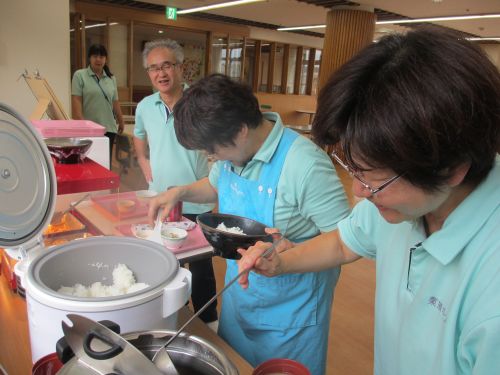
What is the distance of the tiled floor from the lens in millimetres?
2125

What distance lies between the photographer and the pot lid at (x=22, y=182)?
2.93 ft

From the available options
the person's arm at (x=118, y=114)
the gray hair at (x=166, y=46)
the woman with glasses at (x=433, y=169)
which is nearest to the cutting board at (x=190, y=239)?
the woman with glasses at (x=433, y=169)

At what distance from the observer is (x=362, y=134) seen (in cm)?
58

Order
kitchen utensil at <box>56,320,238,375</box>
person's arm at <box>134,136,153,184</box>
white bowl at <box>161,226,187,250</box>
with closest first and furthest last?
1. kitchen utensil at <box>56,320,238,375</box>
2. white bowl at <box>161,226,187,250</box>
3. person's arm at <box>134,136,153,184</box>

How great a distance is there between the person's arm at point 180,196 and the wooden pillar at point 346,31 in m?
5.63

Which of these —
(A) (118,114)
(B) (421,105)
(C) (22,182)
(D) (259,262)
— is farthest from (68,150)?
(A) (118,114)

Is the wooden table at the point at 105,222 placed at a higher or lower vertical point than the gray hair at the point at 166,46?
lower

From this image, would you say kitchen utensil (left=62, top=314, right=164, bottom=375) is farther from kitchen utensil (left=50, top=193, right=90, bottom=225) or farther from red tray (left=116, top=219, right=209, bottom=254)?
kitchen utensil (left=50, top=193, right=90, bottom=225)

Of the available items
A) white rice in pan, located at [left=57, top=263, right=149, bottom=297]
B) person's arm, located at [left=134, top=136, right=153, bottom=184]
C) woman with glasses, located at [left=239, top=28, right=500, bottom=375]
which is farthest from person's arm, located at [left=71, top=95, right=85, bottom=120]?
woman with glasses, located at [left=239, top=28, right=500, bottom=375]

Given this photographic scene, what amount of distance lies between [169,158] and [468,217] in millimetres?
1809

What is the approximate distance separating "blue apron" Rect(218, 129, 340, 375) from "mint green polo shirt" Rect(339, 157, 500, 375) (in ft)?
1.23

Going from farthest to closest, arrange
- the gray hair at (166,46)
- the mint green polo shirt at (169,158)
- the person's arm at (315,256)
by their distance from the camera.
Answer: the gray hair at (166,46)
the mint green polo shirt at (169,158)
the person's arm at (315,256)

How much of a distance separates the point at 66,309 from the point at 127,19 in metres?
8.38

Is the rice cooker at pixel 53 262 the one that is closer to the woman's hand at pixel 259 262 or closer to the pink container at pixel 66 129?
the woman's hand at pixel 259 262
